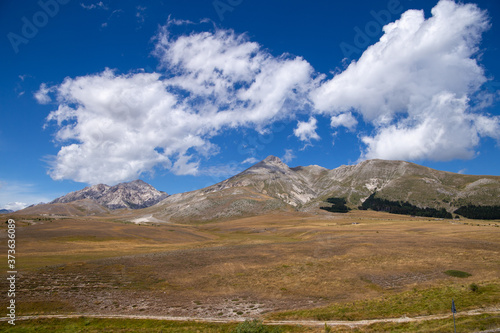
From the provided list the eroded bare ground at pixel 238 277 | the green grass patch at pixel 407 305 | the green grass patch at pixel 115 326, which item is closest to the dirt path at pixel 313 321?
the green grass patch at pixel 115 326

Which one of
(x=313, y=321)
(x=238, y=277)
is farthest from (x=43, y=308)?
(x=313, y=321)

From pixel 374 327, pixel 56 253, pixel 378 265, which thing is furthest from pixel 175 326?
pixel 56 253

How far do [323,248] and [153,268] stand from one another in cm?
4154

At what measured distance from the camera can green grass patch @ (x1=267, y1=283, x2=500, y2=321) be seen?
2561cm

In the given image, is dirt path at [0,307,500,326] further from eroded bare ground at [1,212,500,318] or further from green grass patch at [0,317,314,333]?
eroded bare ground at [1,212,500,318]

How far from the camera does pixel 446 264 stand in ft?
150

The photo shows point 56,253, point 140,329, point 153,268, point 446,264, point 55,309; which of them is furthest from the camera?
point 56,253

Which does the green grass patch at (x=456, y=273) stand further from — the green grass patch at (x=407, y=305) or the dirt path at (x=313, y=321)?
the dirt path at (x=313, y=321)

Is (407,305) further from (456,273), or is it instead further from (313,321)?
(456,273)

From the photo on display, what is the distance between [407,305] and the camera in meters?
27.9

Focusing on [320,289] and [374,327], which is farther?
[320,289]

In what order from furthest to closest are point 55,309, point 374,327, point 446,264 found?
point 446,264, point 55,309, point 374,327

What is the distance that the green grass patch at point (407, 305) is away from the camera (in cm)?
2561

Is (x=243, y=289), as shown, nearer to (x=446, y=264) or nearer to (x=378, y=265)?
(x=378, y=265)
